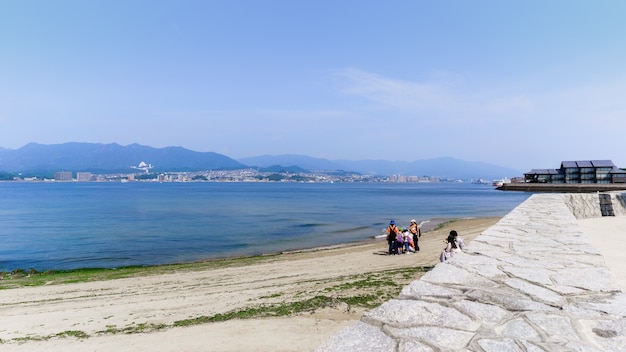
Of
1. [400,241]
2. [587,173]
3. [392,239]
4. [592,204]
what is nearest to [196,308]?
[392,239]

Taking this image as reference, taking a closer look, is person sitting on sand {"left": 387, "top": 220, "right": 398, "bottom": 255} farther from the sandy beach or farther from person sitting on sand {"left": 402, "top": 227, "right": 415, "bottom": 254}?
the sandy beach

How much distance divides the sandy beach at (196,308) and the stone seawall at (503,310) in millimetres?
3406

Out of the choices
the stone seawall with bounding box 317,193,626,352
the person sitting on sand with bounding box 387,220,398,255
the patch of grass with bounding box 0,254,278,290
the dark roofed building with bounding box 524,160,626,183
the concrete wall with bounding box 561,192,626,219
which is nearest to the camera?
the stone seawall with bounding box 317,193,626,352

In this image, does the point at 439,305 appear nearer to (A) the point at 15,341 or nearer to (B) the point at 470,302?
(B) the point at 470,302

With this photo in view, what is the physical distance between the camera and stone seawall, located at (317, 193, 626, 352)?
2492mm

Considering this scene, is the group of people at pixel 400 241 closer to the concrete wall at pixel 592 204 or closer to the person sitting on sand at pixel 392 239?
the person sitting on sand at pixel 392 239

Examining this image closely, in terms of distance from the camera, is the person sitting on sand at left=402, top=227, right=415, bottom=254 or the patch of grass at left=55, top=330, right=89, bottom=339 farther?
the person sitting on sand at left=402, top=227, right=415, bottom=254

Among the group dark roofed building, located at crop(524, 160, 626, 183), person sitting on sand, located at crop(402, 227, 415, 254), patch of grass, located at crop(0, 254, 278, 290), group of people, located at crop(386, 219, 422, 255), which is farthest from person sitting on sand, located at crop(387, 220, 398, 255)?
dark roofed building, located at crop(524, 160, 626, 183)

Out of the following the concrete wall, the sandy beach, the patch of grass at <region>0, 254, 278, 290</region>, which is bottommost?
the patch of grass at <region>0, 254, 278, 290</region>

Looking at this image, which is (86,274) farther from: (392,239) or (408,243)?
(408,243)

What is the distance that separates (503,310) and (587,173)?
106 meters

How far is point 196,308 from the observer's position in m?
9.64

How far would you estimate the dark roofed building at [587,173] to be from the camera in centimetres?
8419

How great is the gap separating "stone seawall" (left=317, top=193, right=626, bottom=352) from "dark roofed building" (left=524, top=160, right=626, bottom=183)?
98.5m
